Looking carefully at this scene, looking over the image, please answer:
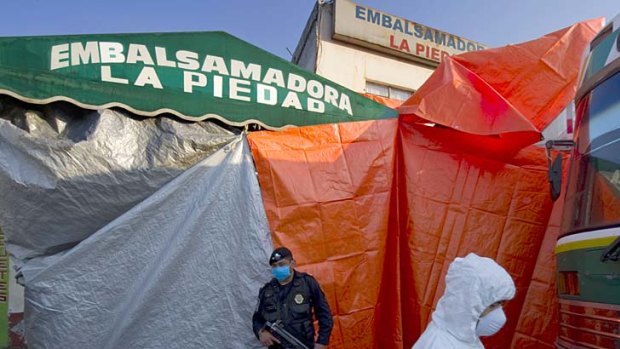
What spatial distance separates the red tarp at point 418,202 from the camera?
13.1 feet

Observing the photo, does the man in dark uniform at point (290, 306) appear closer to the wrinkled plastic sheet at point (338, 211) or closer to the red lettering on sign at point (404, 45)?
the wrinkled plastic sheet at point (338, 211)

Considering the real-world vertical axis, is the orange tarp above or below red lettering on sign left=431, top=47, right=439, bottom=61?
below

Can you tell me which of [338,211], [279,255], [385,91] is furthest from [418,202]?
[385,91]

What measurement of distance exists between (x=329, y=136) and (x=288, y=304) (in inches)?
74.3

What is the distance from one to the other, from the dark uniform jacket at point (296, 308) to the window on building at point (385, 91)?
21.8ft

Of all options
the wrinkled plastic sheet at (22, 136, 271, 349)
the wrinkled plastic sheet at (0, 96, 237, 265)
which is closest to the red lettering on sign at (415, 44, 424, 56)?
the wrinkled plastic sheet at (22, 136, 271, 349)

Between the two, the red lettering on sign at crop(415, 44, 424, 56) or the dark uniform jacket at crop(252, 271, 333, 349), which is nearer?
the dark uniform jacket at crop(252, 271, 333, 349)

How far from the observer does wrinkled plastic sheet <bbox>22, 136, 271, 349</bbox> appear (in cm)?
331

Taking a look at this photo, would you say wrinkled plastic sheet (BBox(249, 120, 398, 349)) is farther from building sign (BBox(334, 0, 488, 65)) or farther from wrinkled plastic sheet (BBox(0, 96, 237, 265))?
building sign (BBox(334, 0, 488, 65))

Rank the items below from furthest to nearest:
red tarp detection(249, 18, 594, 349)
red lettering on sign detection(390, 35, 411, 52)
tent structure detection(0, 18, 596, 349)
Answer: red lettering on sign detection(390, 35, 411, 52) < red tarp detection(249, 18, 594, 349) < tent structure detection(0, 18, 596, 349)

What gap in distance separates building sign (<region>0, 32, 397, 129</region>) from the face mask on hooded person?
2870 mm

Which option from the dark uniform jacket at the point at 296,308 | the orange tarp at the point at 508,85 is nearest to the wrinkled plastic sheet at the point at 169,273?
the dark uniform jacket at the point at 296,308

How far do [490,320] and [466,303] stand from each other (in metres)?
0.30

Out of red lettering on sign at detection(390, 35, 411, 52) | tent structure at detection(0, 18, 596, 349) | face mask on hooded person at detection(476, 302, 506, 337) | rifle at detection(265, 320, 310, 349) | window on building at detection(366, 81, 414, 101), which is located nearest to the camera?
face mask on hooded person at detection(476, 302, 506, 337)
